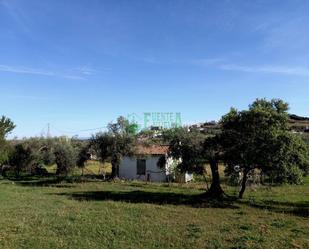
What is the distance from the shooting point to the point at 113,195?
3164cm

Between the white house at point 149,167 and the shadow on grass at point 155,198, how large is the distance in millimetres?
11747

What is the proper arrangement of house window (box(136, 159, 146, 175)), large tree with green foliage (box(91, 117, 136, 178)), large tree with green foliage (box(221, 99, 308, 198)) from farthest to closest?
1. house window (box(136, 159, 146, 175))
2. large tree with green foliage (box(91, 117, 136, 178))
3. large tree with green foliage (box(221, 99, 308, 198))

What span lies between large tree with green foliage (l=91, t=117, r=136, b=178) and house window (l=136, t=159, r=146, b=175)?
2.29 m

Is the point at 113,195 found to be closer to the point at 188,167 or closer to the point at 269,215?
the point at 188,167

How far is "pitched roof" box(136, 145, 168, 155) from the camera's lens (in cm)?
4653

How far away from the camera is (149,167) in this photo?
47031 mm

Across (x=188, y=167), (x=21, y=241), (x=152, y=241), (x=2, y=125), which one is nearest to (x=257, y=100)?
(x=188, y=167)

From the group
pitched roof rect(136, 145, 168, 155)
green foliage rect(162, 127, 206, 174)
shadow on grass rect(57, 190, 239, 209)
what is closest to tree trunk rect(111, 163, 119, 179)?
pitched roof rect(136, 145, 168, 155)

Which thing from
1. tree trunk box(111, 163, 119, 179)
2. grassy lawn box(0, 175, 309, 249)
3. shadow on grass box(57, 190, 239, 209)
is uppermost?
tree trunk box(111, 163, 119, 179)

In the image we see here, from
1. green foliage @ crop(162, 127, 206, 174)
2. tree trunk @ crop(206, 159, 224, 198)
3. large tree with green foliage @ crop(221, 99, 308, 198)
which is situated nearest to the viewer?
large tree with green foliage @ crop(221, 99, 308, 198)

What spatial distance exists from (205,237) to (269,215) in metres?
7.51

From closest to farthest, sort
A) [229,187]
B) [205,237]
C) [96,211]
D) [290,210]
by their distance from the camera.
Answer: [205,237] < [96,211] < [290,210] < [229,187]

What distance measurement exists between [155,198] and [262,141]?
847 centimetres

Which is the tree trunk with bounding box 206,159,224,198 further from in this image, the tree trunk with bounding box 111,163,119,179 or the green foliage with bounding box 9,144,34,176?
the green foliage with bounding box 9,144,34,176
